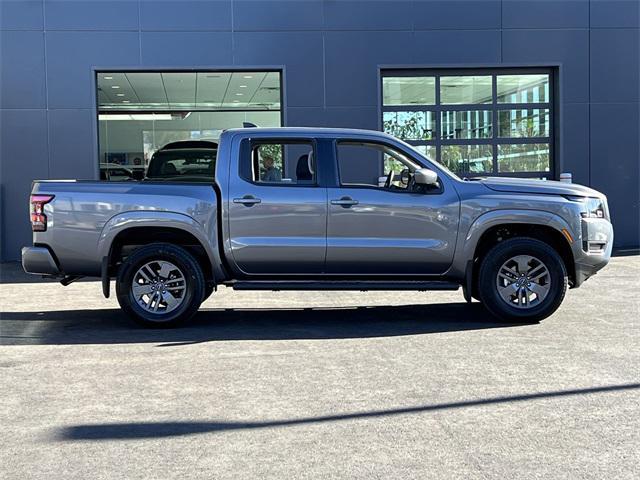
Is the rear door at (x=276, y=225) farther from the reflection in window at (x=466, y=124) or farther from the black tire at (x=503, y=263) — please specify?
the reflection in window at (x=466, y=124)

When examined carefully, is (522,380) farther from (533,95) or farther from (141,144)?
(141,144)

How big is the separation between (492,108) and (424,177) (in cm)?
896

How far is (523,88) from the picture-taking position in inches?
661

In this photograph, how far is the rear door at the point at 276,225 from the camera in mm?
8398

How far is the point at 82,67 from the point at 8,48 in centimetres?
144

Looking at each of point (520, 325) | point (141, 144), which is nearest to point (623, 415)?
point (520, 325)

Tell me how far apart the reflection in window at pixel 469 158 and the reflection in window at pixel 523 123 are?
0.49m

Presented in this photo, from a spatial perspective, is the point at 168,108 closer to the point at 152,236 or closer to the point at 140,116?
the point at 140,116

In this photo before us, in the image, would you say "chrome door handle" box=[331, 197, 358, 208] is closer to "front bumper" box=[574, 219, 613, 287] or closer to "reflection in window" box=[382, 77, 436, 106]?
"front bumper" box=[574, 219, 613, 287]

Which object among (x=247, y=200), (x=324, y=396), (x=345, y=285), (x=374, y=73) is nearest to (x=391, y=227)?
(x=345, y=285)

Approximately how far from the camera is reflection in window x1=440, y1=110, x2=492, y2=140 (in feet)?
54.4

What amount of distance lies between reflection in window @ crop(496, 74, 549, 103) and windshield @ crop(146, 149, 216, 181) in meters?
6.99

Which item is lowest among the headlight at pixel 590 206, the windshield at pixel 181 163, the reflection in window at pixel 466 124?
the headlight at pixel 590 206

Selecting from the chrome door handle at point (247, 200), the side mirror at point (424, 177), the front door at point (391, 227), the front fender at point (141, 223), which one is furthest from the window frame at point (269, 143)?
the side mirror at point (424, 177)
